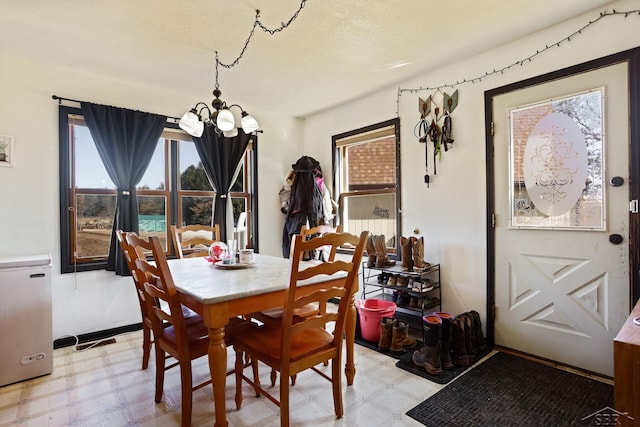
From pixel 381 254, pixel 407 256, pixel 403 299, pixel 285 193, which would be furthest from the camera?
pixel 285 193

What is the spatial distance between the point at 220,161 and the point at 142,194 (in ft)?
2.88

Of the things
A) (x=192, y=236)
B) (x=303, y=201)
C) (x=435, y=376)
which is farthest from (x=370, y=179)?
(x=435, y=376)

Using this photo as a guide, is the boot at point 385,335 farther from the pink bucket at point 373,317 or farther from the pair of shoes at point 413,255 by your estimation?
the pair of shoes at point 413,255

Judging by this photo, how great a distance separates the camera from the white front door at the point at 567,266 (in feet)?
6.84

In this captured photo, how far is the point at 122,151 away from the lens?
307cm

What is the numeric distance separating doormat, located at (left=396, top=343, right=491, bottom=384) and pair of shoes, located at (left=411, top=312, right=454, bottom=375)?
0.08ft

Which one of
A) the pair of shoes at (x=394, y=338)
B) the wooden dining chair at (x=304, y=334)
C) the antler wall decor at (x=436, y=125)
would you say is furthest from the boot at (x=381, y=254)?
the wooden dining chair at (x=304, y=334)

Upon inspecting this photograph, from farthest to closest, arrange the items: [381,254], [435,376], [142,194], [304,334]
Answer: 1. [142,194]
2. [381,254]
3. [435,376]
4. [304,334]

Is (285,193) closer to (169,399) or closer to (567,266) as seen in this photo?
(169,399)

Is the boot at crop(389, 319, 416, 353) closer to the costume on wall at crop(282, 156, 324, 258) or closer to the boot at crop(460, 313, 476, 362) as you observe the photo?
the boot at crop(460, 313, 476, 362)

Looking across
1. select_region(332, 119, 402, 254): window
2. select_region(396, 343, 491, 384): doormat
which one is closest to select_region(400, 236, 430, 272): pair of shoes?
select_region(332, 119, 402, 254): window

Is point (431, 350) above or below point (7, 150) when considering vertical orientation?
below

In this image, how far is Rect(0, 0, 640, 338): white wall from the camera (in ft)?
8.59

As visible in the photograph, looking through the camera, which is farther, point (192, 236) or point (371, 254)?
point (371, 254)
